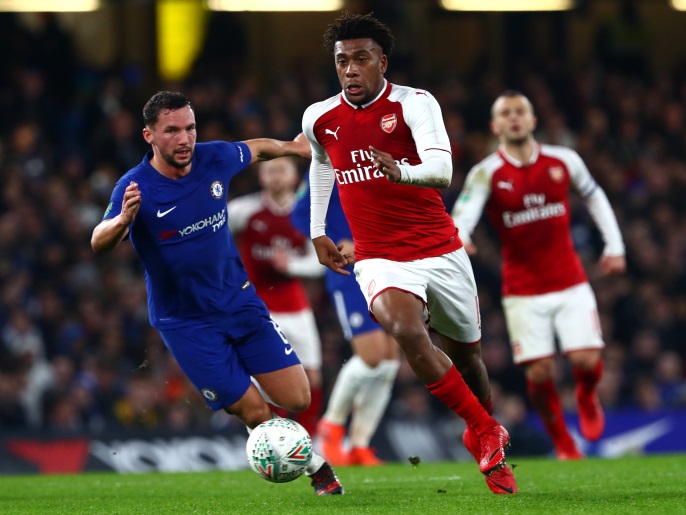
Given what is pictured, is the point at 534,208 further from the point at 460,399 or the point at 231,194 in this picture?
the point at 231,194

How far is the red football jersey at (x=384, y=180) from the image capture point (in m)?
6.76

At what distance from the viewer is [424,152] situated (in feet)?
21.3

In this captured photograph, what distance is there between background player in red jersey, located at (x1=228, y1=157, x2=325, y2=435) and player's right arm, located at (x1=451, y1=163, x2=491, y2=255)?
5.52ft

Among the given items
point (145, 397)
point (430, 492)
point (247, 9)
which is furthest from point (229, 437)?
point (247, 9)

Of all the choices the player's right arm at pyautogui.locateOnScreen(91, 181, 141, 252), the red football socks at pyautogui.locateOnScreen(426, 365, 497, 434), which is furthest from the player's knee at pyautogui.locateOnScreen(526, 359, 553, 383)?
the player's right arm at pyautogui.locateOnScreen(91, 181, 141, 252)

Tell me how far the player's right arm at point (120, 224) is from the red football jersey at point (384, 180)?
1147 millimetres

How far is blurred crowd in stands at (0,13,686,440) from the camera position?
44.8 feet

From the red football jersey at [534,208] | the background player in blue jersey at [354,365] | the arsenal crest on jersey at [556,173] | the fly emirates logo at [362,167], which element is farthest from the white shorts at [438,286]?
the background player in blue jersey at [354,365]

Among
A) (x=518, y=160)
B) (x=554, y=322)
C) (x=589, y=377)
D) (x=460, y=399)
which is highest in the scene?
(x=518, y=160)

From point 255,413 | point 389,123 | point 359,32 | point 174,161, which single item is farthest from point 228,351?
point 359,32

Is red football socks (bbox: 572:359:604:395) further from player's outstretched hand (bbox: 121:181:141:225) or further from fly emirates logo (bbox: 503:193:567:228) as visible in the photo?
player's outstretched hand (bbox: 121:181:141:225)

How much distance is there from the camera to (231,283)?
24.0 feet

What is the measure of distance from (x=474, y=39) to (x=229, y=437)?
10.7 m

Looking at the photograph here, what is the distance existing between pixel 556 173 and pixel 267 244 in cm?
260
